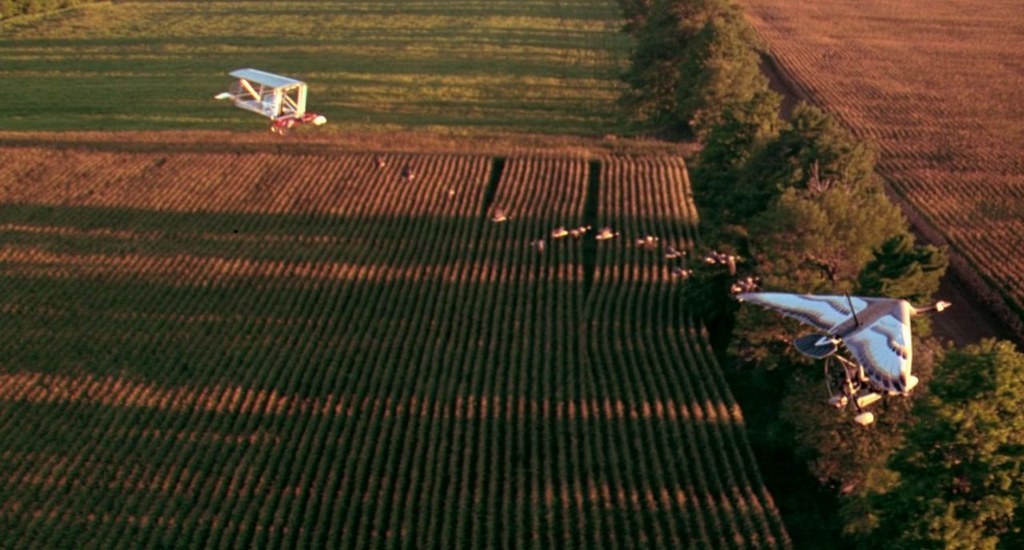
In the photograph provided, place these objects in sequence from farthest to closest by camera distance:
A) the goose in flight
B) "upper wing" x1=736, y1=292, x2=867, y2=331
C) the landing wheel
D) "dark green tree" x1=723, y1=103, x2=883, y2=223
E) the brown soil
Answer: the brown soil
"dark green tree" x1=723, y1=103, x2=883, y2=223
the landing wheel
"upper wing" x1=736, y1=292, x2=867, y2=331
the goose in flight

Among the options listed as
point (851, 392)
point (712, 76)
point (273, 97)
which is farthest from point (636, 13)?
point (851, 392)

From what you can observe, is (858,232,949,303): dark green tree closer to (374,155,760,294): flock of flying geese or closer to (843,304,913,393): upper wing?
(374,155,760,294): flock of flying geese

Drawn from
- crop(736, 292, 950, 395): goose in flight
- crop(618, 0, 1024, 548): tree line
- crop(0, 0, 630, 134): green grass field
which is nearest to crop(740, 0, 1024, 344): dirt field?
crop(618, 0, 1024, 548): tree line

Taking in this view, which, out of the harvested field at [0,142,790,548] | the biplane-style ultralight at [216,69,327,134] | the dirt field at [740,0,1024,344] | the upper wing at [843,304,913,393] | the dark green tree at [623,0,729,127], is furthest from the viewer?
the dark green tree at [623,0,729,127]

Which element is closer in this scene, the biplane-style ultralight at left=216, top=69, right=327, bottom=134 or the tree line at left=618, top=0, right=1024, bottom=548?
the tree line at left=618, top=0, right=1024, bottom=548

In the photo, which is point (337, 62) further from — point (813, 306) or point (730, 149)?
point (813, 306)

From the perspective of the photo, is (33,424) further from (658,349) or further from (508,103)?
(508,103)

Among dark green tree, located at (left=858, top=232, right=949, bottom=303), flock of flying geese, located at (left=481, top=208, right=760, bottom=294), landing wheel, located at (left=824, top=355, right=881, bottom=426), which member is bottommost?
flock of flying geese, located at (left=481, top=208, right=760, bottom=294)
